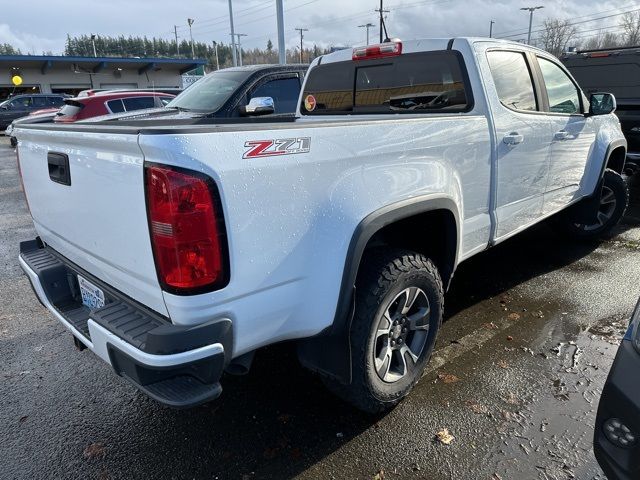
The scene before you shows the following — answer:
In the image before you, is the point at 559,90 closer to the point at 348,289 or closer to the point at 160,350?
the point at 348,289

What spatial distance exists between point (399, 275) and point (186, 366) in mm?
1204

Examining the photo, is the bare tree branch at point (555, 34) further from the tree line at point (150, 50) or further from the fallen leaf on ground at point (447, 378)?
the fallen leaf on ground at point (447, 378)

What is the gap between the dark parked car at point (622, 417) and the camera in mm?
1734

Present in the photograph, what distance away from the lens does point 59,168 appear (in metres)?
2.48

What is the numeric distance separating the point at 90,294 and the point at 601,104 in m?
4.69

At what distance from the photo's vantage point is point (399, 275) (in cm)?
258

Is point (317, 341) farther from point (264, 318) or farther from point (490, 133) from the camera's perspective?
point (490, 133)

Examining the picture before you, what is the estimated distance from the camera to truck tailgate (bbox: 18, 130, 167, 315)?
1972 millimetres

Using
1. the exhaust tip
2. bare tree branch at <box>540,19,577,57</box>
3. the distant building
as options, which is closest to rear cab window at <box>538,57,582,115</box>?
the exhaust tip

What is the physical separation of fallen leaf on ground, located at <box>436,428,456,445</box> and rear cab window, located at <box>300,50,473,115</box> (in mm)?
2093

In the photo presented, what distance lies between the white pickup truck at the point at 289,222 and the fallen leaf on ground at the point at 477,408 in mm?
362

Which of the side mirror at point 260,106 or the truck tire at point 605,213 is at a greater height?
the side mirror at point 260,106

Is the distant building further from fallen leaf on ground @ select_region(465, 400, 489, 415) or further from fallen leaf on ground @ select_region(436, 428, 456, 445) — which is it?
fallen leaf on ground @ select_region(436, 428, 456, 445)

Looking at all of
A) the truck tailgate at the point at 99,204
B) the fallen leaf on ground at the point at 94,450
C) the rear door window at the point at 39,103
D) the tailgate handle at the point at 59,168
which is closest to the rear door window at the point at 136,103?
the truck tailgate at the point at 99,204
